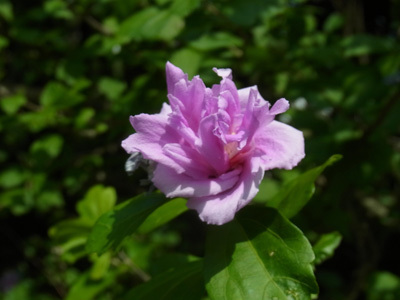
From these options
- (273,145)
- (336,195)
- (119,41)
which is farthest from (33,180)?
(273,145)

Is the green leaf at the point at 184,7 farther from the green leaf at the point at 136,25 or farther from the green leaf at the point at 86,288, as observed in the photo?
the green leaf at the point at 86,288

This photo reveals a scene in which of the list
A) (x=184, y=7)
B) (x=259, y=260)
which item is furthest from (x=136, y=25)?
(x=259, y=260)

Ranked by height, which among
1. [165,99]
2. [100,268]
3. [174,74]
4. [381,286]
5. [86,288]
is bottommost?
[381,286]

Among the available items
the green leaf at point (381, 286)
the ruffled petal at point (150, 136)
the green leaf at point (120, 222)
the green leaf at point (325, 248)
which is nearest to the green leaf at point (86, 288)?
the green leaf at point (120, 222)

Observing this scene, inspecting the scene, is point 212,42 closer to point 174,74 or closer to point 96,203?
point 96,203

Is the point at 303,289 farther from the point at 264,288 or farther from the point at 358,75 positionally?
the point at 358,75

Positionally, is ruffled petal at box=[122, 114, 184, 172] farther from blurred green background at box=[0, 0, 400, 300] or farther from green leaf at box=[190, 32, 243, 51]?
→ green leaf at box=[190, 32, 243, 51]
